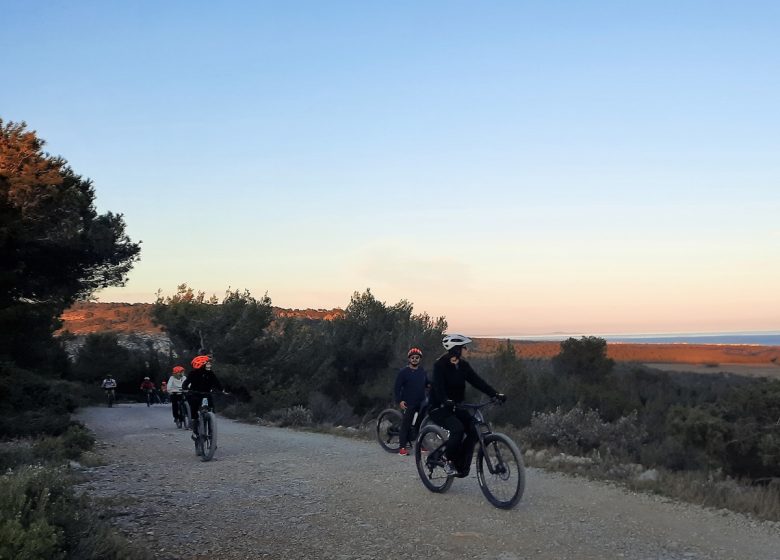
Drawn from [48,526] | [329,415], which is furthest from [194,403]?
[329,415]

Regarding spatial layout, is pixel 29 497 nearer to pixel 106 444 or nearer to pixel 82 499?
pixel 82 499

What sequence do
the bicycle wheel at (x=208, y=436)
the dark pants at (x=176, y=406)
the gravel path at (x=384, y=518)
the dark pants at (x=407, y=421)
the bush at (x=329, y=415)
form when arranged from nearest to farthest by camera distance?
1. the gravel path at (x=384, y=518)
2. the dark pants at (x=407, y=421)
3. the bicycle wheel at (x=208, y=436)
4. the dark pants at (x=176, y=406)
5. the bush at (x=329, y=415)

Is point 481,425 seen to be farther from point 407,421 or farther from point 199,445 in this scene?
point 199,445

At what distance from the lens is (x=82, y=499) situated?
260 inches

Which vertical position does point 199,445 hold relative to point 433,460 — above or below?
below

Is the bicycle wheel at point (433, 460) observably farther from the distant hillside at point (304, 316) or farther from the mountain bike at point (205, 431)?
the distant hillside at point (304, 316)

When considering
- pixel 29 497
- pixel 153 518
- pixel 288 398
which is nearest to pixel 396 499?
pixel 153 518

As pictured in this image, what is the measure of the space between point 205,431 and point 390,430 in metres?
3.34

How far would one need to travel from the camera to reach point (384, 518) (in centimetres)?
742

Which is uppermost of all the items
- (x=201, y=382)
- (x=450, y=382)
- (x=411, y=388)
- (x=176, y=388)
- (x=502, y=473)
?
(x=450, y=382)

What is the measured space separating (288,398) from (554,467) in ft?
51.6

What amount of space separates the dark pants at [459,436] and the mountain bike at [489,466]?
Result: 0.26 ft

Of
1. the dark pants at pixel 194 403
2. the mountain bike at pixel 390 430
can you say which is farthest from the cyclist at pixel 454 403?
the dark pants at pixel 194 403

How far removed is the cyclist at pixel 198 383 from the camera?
1241 centimetres
